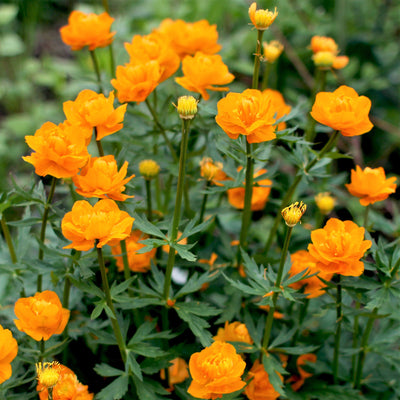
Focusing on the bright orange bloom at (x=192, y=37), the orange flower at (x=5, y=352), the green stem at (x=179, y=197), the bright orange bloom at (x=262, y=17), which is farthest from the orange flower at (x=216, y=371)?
the bright orange bloom at (x=192, y=37)

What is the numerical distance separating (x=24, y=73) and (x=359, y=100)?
2545mm

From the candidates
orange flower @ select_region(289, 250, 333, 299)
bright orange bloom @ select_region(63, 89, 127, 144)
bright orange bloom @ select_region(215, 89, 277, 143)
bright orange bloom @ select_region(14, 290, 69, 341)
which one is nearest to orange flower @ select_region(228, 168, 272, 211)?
orange flower @ select_region(289, 250, 333, 299)

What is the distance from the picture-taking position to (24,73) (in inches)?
123

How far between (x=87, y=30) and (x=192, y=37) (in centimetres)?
25

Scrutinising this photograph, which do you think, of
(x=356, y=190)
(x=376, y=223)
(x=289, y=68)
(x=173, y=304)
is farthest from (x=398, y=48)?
(x=173, y=304)

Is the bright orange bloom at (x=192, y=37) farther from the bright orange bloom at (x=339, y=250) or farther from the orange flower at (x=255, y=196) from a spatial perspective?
the bright orange bloom at (x=339, y=250)

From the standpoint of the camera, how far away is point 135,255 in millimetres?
1220

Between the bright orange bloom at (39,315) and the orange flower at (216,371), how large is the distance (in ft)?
0.83

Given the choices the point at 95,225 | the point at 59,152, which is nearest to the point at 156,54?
the point at 59,152

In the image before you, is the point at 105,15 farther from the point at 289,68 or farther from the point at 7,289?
the point at 289,68

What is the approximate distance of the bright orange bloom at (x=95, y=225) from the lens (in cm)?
85

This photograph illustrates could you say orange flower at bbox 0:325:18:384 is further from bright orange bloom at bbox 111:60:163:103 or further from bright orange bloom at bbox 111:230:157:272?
bright orange bloom at bbox 111:60:163:103

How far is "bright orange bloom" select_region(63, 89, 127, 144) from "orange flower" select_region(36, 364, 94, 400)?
1.42ft

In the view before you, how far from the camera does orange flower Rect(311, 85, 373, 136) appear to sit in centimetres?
99
